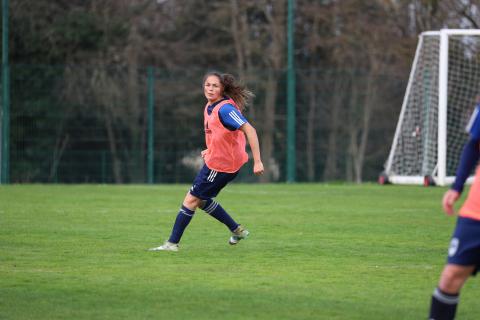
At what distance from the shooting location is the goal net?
23156 millimetres

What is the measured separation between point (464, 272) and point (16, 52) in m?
27.2

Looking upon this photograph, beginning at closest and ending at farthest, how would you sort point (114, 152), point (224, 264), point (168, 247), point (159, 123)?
point (224, 264), point (168, 247), point (114, 152), point (159, 123)

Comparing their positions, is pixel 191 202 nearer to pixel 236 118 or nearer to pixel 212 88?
pixel 236 118

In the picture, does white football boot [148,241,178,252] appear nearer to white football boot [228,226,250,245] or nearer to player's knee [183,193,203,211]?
player's knee [183,193,203,211]

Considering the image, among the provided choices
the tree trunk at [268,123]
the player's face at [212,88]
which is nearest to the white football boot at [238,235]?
the player's face at [212,88]

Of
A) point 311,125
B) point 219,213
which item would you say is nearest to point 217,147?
point 219,213

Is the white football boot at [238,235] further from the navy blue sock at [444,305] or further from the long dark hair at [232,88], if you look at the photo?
the navy blue sock at [444,305]

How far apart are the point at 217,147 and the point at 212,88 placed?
60cm

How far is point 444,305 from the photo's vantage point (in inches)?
231

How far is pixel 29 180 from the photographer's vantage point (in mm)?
26422

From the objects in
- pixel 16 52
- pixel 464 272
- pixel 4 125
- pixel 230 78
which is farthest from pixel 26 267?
pixel 16 52

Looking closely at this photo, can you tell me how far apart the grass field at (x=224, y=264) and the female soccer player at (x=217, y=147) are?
42 cm

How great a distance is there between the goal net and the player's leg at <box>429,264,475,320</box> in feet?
54.5

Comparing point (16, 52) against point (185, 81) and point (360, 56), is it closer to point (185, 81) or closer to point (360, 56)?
point (185, 81)
